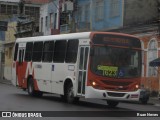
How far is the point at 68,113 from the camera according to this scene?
61.7 ft

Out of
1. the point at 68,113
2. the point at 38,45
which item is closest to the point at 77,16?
the point at 38,45

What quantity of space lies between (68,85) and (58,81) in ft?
3.33

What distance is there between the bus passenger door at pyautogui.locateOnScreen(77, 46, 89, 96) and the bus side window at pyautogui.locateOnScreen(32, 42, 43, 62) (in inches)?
192

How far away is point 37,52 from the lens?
27344mm

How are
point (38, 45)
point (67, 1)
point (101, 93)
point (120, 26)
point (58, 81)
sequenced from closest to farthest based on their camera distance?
1. point (101, 93)
2. point (58, 81)
3. point (38, 45)
4. point (120, 26)
5. point (67, 1)

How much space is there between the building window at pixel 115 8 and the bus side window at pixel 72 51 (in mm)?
19259

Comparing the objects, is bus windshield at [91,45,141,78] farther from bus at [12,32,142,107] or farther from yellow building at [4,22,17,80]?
yellow building at [4,22,17,80]

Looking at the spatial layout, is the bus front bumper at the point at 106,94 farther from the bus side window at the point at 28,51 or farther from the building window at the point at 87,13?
the building window at the point at 87,13

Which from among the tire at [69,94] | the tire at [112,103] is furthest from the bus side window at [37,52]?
the tire at [112,103]

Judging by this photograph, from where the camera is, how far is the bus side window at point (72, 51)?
75.4ft

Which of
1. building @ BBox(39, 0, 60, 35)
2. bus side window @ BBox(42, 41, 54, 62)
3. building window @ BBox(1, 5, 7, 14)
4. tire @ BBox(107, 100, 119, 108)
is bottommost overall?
tire @ BBox(107, 100, 119, 108)

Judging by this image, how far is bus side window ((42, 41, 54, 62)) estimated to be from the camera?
25.6 m

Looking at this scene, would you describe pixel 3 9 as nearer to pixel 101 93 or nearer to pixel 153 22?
pixel 153 22

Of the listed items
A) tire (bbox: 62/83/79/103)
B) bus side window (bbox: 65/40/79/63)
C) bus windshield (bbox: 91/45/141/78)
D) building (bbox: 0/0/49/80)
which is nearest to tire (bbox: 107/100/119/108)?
tire (bbox: 62/83/79/103)
